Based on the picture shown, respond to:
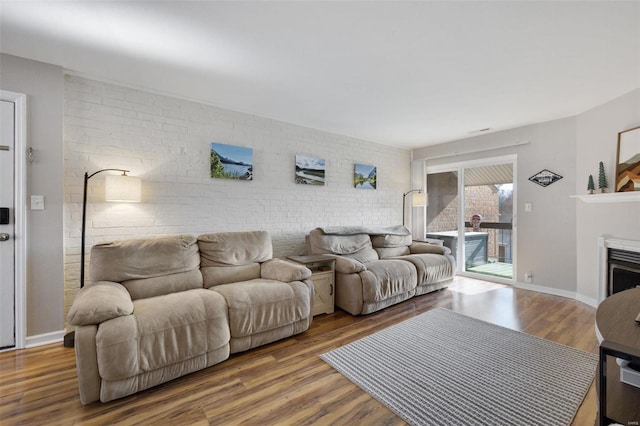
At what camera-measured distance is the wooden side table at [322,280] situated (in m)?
3.12

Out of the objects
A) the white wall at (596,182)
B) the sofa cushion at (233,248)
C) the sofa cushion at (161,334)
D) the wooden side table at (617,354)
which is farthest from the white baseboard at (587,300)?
the sofa cushion at (161,334)

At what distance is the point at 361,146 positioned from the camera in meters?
4.79

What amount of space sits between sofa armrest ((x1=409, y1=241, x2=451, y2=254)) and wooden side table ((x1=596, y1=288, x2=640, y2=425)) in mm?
2726

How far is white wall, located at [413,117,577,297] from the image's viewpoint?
12.4 feet

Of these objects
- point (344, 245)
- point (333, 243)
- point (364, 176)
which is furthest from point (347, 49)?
point (364, 176)

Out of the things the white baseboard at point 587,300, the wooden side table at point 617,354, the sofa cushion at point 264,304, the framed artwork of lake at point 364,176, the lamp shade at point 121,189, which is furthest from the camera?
the framed artwork of lake at point 364,176

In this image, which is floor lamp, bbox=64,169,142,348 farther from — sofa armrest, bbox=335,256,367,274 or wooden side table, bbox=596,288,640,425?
wooden side table, bbox=596,288,640,425

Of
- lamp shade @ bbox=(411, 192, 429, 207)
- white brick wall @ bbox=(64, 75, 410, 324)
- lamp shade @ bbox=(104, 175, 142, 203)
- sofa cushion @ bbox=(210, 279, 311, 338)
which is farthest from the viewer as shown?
lamp shade @ bbox=(411, 192, 429, 207)

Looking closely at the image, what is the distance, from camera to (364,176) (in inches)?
189

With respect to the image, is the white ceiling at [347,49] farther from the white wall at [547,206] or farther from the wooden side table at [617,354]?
Result: the wooden side table at [617,354]

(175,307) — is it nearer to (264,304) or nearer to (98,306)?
(98,306)

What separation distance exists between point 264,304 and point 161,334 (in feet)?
2.54

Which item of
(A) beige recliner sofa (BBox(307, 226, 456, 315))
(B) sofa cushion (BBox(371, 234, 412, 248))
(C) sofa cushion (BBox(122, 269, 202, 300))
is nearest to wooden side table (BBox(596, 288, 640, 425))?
(A) beige recliner sofa (BBox(307, 226, 456, 315))

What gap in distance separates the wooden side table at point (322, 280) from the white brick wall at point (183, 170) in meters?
0.70
